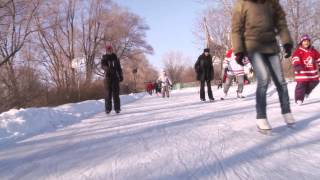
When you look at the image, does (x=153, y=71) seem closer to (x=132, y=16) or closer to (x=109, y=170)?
(x=132, y=16)

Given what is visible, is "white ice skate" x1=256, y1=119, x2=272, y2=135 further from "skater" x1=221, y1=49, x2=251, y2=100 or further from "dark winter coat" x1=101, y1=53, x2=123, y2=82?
"skater" x1=221, y1=49, x2=251, y2=100

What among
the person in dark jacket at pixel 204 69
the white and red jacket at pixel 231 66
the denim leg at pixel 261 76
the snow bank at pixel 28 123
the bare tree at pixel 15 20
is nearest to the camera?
the denim leg at pixel 261 76

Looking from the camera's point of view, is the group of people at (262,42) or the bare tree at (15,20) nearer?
the group of people at (262,42)

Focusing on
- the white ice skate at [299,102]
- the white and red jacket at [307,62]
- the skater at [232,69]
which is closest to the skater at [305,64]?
the white and red jacket at [307,62]

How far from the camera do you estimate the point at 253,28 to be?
4.48 m

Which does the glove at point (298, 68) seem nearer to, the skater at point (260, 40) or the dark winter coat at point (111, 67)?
the skater at point (260, 40)

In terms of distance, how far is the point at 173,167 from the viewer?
3252 mm

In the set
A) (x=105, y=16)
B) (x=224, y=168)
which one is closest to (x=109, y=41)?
(x=105, y=16)

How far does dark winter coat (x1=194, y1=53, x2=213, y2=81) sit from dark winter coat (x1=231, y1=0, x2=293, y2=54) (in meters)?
7.94

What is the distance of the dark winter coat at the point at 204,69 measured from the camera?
494 inches

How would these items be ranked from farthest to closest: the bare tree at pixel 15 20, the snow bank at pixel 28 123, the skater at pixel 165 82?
the skater at pixel 165 82 → the bare tree at pixel 15 20 → the snow bank at pixel 28 123

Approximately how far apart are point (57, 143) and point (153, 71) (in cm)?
9670

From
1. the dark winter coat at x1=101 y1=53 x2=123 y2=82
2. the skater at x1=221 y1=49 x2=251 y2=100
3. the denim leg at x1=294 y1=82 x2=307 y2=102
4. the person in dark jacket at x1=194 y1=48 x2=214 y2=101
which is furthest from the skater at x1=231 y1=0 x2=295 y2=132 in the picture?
the skater at x1=221 y1=49 x2=251 y2=100

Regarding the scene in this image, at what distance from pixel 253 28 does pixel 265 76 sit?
56 centimetres
